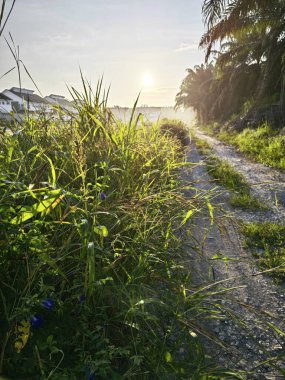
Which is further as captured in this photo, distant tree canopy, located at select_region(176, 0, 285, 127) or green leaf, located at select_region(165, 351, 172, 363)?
distant tree canopy, located at select_region(176, 0, 285, 127)

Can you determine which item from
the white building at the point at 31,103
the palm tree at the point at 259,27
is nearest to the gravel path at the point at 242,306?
the white building at the point at 31,103

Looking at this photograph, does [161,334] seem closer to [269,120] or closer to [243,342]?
[243,342]

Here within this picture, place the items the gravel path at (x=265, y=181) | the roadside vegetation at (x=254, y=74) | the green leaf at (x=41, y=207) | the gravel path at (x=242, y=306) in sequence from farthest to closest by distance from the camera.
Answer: the roadside vegetation at (x=254, y=74) < the gravel path at (x=265, y=181) < the gravel path at (x=242, y=306) < the green leaf at (x=41, y=207)

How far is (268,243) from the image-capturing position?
3.21 metres

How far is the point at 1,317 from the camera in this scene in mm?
1229

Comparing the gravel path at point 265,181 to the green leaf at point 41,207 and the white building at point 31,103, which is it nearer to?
the green leaf at point 41,207

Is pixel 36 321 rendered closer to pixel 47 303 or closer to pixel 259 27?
pixel 47 303

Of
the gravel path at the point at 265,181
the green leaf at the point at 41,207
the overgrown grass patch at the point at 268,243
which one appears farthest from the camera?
the gravel path at the point at 265,181

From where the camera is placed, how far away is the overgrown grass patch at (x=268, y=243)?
2752 mm

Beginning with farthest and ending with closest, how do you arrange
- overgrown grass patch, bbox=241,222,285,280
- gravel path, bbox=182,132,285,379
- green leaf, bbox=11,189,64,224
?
overgrown grass patch, bbox=241,222,285,280, gravel path, bbox=182,132,285,379, green leaf, bbox=11,189,64,224

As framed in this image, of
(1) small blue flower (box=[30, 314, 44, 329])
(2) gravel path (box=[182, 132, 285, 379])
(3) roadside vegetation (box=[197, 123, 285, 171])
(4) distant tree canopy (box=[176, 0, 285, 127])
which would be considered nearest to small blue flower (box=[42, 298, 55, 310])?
(1) small blue flower (box=[30, 314, 44, 329])

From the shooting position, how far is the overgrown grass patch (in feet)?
9.03

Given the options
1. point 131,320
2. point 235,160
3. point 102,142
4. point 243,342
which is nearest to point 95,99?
point 102,142

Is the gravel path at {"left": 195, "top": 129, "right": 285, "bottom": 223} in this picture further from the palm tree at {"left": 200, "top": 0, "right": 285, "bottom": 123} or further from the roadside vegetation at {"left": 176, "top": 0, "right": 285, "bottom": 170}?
the palm tree at {"left": 200, "top": 0, "right": 285, "bottom": 123}
